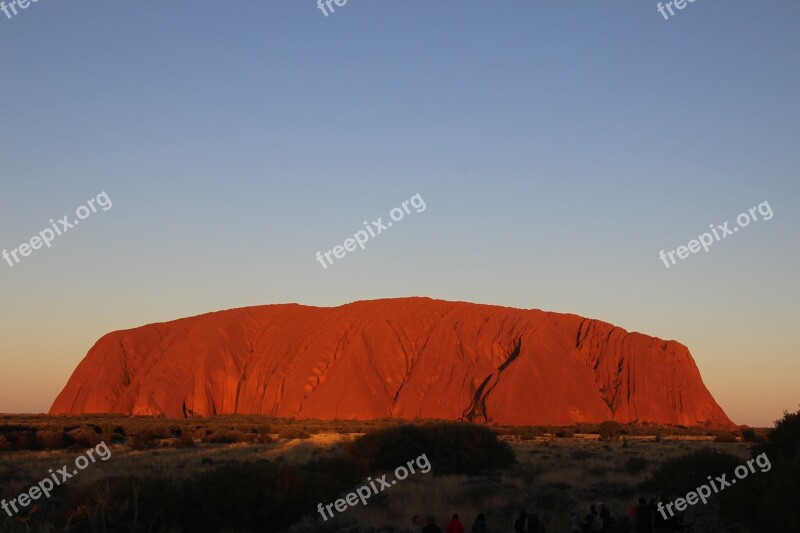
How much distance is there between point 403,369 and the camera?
85438 millimetres

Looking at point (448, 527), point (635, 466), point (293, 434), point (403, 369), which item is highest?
point (448, 527)

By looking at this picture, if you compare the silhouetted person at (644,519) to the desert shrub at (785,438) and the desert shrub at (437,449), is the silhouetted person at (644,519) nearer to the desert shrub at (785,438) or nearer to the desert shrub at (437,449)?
the desert shrub at (785,438)

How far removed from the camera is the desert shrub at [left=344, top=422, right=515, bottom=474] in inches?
991

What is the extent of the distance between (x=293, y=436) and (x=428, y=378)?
37.3 meters

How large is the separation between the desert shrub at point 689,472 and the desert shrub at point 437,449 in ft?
22.3

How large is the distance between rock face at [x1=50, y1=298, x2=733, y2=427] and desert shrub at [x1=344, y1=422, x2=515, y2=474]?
160 feet

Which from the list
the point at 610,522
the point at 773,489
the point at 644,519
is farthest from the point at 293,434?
the point at 773,489

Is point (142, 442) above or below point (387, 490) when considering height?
above

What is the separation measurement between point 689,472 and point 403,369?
67.4 metres

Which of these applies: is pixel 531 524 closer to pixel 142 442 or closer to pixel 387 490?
pixel 387 490

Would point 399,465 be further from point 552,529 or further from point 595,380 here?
point 595,380

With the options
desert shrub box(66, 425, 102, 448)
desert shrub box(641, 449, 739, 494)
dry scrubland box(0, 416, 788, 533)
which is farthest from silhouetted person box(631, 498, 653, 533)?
desert shrub box(66, 425, 102, 448)

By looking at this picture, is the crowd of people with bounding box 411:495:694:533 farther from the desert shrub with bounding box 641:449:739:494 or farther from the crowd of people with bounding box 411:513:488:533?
the desert shrub with bounding box 641:449:739:494

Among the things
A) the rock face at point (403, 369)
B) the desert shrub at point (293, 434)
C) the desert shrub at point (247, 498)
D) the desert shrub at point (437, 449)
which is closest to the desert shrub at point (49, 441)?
the desert shrub at point (293, 434)
